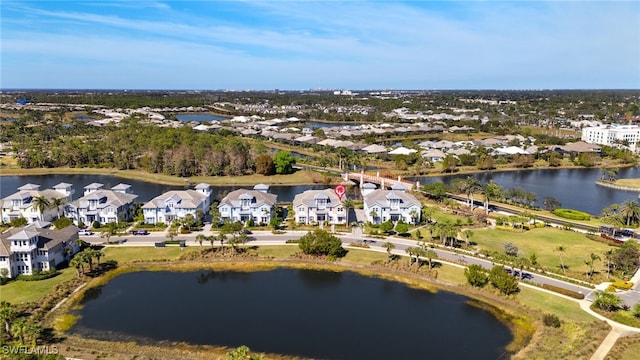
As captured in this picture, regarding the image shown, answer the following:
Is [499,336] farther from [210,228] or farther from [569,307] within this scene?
[210,228]

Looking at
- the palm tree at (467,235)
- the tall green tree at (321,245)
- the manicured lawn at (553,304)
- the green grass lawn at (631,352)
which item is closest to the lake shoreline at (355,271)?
the manicured lawn at (553,304)

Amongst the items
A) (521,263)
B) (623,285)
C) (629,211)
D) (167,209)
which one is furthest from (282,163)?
(623,285)

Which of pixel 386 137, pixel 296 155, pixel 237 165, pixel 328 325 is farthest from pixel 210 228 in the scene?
pixel 386 137

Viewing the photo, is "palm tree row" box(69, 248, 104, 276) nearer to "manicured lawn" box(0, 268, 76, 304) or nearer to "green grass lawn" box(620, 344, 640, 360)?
"manicured lawn" box(0, 268, 76, 304)

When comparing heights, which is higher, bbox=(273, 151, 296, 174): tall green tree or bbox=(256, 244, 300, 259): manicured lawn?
bbox=(273, 151, 296, 174): tall green tree

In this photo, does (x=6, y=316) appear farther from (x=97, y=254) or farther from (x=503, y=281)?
(x=503, y=281)

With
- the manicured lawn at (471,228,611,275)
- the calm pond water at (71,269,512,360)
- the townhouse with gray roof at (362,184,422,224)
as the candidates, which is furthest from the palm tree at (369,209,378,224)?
the calm pond water at (71,269,512,360)
